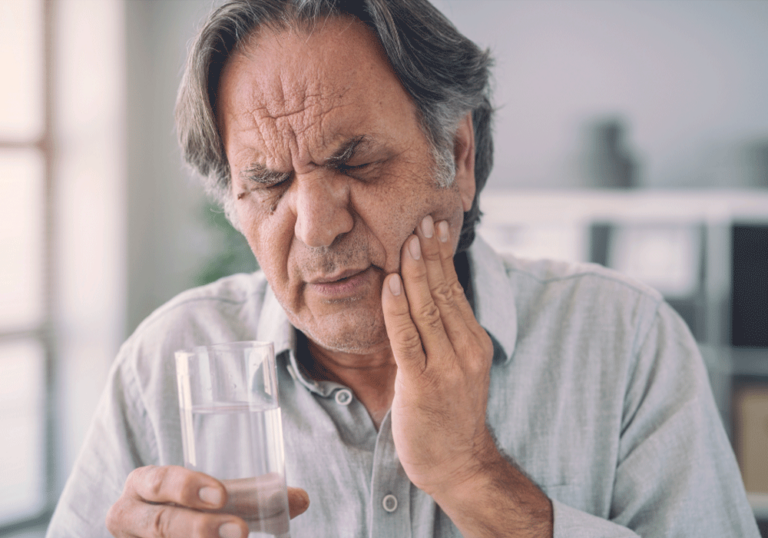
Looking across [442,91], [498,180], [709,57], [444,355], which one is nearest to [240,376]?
[444,355]

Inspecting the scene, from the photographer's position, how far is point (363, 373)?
1.19 metres

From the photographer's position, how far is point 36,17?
9.07 feet

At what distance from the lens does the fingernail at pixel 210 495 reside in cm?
64

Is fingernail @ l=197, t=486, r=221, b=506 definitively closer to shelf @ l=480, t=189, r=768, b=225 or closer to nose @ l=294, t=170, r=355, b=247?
nose @ l=294, t=170, r=355, b=247

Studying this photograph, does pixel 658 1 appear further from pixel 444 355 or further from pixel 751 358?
pixel 444 355

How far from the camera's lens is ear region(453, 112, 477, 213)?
1171 mm

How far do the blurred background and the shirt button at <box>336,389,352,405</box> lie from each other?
1753 mm

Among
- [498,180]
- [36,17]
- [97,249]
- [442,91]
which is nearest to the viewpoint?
[442,91]

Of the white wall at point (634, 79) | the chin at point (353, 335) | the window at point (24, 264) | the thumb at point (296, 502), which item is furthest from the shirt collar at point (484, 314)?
the white wall at point (634, 79)

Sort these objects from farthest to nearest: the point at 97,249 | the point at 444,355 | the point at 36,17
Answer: the point at 97,249 → the point at 36,17 → the point at 444,355

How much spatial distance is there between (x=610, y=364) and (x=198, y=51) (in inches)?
37.6

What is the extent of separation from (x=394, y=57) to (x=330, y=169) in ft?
0.71

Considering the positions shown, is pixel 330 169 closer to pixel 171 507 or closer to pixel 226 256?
pixel 171 507

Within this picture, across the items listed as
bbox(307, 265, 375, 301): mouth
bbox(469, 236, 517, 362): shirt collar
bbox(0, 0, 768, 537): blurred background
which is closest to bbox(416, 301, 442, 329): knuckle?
bbox(307, 265, 375, 301): mouth
